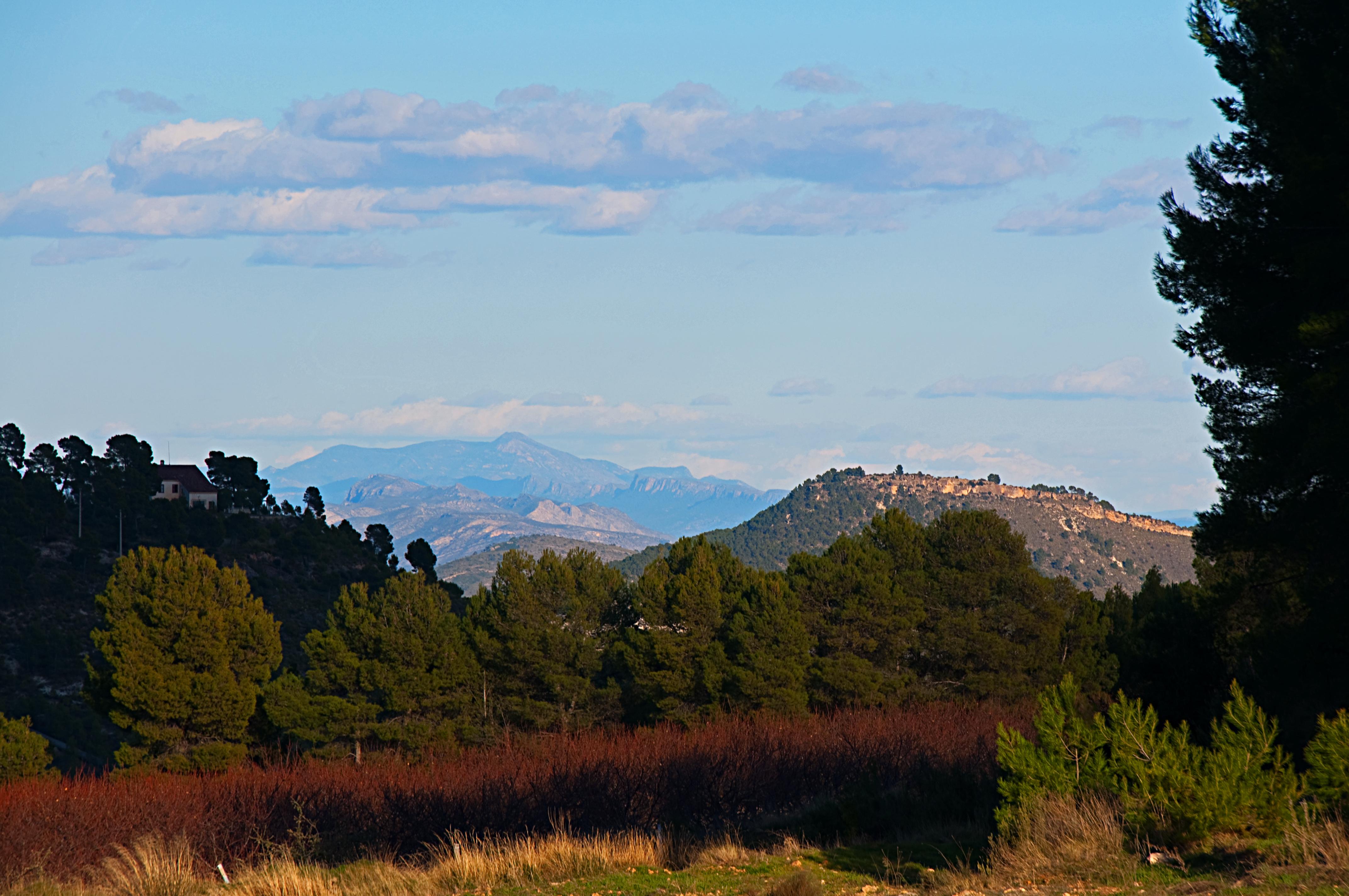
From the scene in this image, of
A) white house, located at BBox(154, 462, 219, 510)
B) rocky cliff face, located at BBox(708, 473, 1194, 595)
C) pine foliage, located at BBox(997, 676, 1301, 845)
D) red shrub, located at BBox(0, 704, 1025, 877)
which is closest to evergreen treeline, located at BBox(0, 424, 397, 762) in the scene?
white house, located at BBox(154, 462, 219, 510)

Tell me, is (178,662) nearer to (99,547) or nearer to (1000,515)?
(99,547)

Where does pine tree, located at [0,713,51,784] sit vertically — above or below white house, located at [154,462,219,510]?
below

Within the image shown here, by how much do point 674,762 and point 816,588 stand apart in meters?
24.0

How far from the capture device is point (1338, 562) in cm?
1348

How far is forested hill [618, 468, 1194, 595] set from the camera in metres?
128

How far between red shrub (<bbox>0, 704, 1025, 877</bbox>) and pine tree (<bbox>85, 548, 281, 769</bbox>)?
834 cm

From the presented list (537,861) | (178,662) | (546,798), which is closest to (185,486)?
(178,662)

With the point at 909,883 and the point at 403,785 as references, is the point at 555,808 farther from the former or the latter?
the point at 909,883

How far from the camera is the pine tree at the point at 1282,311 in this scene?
486 inches

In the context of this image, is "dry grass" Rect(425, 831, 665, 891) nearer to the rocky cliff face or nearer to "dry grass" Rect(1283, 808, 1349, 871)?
"dry grass" Rect(1283, 808, 1349, 871)

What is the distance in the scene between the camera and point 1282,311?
1351cm

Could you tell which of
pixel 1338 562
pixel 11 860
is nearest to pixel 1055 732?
pixel 1338 562

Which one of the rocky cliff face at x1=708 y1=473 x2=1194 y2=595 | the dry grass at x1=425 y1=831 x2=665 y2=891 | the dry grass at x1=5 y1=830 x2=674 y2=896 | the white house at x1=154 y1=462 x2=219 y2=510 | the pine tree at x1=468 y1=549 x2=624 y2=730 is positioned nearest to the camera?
the dry grass at x1=5 y1=830 x2=674 y2=896

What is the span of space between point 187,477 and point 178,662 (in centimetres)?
6687
